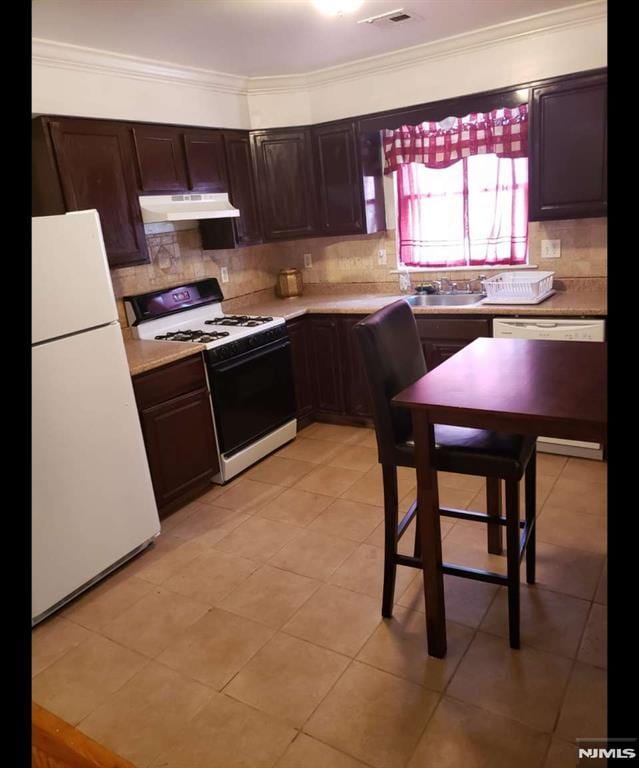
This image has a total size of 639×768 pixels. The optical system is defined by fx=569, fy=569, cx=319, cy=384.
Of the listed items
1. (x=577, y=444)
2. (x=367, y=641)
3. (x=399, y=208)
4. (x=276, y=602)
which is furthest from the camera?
(x=399, y=208)

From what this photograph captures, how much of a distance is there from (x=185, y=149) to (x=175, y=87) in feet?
1.23

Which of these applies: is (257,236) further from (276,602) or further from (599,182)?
(276,602)

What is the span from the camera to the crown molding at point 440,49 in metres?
3.15

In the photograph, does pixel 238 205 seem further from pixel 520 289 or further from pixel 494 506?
pixel 494 506

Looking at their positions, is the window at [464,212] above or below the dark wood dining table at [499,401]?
above

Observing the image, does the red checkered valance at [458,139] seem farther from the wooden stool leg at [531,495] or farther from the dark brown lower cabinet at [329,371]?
the wooden stool leg at [531,495]

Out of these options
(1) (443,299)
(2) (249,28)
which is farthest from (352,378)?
(2) (249,28)

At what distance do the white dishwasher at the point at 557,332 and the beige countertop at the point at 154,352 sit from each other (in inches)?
69.2

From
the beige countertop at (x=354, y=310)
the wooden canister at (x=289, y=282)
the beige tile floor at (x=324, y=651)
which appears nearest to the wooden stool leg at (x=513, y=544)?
the beige tile floor at (x=324, y=651)

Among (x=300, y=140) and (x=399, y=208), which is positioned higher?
(x=300, y=140)
